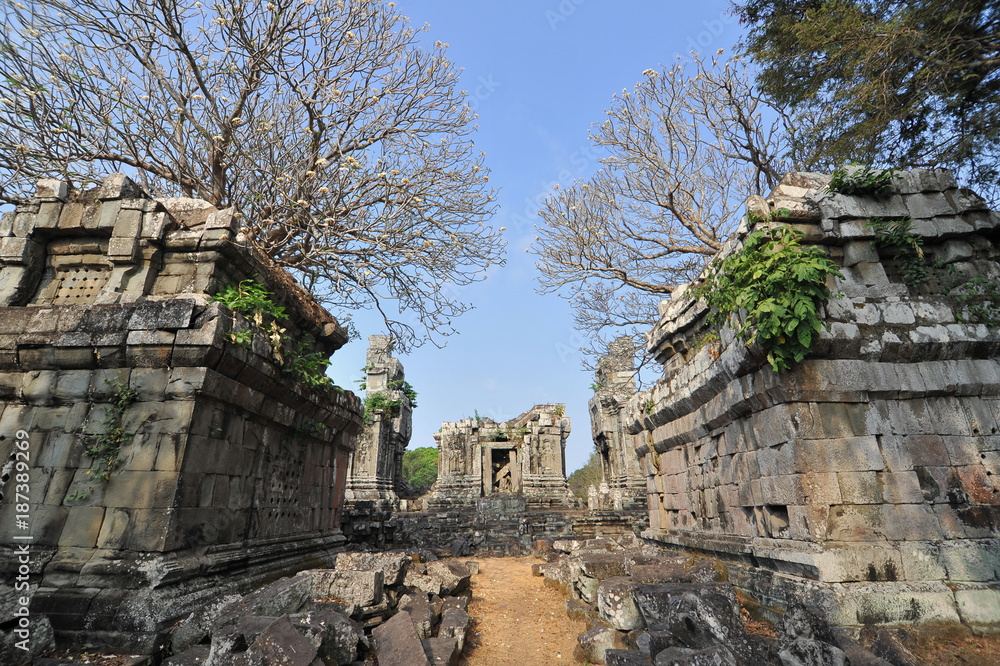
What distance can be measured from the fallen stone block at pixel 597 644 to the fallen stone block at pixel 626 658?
846 mm

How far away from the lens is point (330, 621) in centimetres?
353

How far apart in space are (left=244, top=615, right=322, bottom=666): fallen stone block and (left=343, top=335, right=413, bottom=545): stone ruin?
12.7 m

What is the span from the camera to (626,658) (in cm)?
326

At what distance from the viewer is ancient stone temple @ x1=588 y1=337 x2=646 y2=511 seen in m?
17.2

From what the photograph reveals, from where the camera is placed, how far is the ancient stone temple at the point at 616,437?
17.2 meters

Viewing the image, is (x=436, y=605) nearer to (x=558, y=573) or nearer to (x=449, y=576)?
(x=449, y=576)

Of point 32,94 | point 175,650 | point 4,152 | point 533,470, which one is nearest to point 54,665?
point 175,650

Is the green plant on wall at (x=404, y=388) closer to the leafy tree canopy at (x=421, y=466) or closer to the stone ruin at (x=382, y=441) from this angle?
the stone ruin at (x=382, y=441)

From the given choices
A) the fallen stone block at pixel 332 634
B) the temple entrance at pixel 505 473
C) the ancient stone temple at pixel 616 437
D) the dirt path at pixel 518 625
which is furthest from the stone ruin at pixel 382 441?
the fallen stone block at pixel 332 634

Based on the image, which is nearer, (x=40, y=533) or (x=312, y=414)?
(x=40, y=533)

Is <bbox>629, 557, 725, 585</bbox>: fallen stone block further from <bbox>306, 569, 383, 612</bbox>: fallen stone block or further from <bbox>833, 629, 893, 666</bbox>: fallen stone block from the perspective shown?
<bbox>306, 569, 383, 612</bbox>: fallen stone block

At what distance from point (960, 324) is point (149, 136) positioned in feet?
36.2

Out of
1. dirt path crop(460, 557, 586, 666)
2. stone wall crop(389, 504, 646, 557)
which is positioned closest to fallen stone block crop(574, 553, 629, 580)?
dirt path crop(460, 557, 586, 666)

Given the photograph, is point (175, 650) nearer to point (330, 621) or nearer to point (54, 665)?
point (54, 665)
